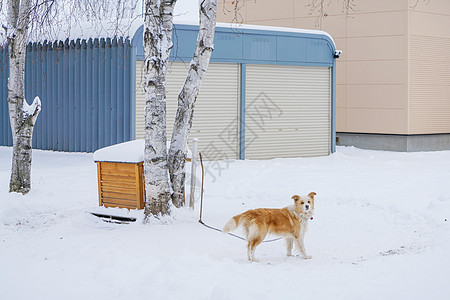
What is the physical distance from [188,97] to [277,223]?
3.09 m

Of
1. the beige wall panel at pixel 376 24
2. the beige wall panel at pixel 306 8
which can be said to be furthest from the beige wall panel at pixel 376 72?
the beige wall panel at pixel 306 8

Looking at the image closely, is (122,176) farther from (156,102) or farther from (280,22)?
(280,22)

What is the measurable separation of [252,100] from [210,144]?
1.96 m

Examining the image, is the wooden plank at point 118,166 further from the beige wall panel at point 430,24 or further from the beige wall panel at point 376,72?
the beige wall panel at point 430,24

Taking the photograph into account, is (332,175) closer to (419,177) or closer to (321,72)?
(419,177)

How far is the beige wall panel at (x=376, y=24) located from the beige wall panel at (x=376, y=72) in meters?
1.05

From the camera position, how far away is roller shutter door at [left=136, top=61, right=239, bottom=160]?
17.4 metres

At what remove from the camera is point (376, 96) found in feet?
73.2

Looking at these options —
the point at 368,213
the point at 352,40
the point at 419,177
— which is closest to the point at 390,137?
the point at 352,40

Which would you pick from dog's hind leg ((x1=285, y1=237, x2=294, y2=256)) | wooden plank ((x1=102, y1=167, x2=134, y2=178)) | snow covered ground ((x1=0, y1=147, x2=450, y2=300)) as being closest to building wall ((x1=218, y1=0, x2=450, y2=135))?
snow covered ground ((x1=0, y1=147, x2=450, y2=300))

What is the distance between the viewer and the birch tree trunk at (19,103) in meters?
11.6

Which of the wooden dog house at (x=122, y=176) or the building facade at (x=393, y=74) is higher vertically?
the building facade at (x=393, y=74)

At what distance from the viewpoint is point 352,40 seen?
22.8 m

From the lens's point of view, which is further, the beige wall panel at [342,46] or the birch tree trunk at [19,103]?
the beige wall panel at [342,46]
